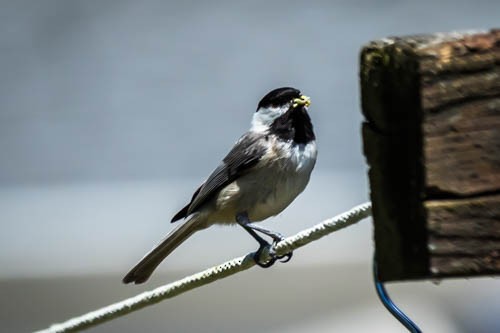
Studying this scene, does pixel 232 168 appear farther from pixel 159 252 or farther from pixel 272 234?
pixel 159 252

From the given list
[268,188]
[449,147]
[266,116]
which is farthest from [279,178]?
[449,147]

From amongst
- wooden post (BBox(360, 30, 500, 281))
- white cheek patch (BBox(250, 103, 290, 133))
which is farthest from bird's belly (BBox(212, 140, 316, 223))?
wooden post (BBox(360, 30, 500, 281))

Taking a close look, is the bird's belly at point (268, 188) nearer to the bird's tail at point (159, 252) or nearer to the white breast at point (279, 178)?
the white breast at point (279, 178)

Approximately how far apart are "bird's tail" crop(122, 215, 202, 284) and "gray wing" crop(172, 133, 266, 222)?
3.2 inches

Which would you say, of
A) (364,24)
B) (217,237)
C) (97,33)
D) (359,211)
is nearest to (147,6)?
(97,33)

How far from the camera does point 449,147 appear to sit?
4.58 feet

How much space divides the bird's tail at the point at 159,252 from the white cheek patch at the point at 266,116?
0.53 meters

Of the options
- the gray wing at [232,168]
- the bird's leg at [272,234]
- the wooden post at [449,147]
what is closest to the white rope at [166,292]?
the bird's leg at [272,234]

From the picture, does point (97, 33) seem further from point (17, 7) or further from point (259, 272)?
point (259, 272)

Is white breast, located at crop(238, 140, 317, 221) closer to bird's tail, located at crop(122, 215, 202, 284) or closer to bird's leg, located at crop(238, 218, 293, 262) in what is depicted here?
bird's leg, located at crop(238, 218, 293, 262)

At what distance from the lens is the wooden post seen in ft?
4.55

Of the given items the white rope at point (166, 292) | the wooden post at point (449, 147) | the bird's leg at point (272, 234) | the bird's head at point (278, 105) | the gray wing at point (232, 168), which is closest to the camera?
the wooden post at point (449, 147)

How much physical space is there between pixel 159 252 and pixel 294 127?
849 mm

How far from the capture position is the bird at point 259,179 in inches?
179
